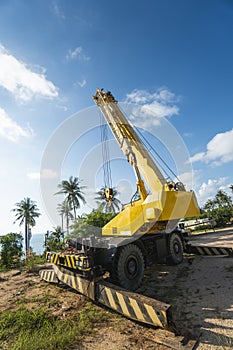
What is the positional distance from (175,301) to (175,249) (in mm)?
3385

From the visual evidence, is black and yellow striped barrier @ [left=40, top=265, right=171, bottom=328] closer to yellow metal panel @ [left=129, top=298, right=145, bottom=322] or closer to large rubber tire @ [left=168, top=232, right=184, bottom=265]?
yellow metal panel @ [left=129, top=298, right=145, bottom=322]

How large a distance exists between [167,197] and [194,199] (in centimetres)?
168

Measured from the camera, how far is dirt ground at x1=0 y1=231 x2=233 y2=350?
10.3 feet

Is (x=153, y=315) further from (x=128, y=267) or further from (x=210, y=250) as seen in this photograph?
(x=210, y=250)

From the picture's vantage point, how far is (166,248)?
23.4 feet

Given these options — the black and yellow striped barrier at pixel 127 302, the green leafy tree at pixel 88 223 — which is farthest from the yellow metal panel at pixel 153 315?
the green leafy tree at pixel 88 223

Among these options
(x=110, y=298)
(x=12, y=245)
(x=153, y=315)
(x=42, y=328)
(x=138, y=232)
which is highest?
(x=138, y=232)

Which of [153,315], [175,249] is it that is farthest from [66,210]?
[153,315]

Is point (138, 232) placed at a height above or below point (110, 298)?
above

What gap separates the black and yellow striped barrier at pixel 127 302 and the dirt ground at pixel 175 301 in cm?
22

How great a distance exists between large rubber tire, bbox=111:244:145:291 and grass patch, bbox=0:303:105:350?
0.91m

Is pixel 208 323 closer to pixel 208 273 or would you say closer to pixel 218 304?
pixel 218 304

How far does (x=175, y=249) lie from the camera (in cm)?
769

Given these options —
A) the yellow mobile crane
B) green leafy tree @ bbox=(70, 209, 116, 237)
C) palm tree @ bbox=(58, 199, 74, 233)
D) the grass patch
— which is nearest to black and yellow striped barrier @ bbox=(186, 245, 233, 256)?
the yellow mobile crane
